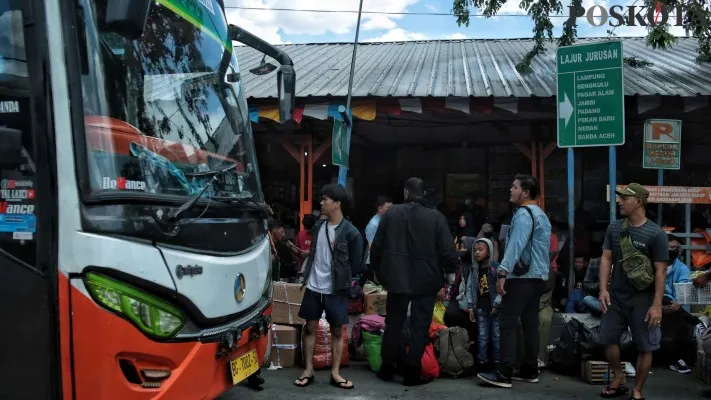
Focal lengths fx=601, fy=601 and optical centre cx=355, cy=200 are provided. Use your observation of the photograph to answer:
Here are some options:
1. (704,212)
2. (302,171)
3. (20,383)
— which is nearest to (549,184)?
(704,212)

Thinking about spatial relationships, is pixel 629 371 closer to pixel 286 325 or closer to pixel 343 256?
pixel 343 256

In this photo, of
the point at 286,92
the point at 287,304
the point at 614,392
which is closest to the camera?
the point at 286,92

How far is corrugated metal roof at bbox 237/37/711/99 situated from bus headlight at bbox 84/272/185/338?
5421 millimetres

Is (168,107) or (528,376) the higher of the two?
(168,107)

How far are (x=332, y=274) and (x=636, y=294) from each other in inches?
101

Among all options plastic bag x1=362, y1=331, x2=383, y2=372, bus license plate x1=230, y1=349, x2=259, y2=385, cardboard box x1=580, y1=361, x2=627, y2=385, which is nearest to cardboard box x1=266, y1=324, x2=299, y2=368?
plastic bag x1=362, y1=331, x2=383, y2=372

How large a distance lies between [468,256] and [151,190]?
148 inches

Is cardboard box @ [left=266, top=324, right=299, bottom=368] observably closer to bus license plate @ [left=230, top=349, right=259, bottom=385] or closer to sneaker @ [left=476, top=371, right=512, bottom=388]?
sneaker @ [left=476, top=371, right=512, bottom=388]

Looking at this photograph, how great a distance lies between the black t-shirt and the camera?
485 cm

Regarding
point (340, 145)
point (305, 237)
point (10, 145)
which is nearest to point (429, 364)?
point (340, 145)

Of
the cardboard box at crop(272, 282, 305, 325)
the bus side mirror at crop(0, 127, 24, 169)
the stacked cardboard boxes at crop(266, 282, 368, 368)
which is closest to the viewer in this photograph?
the bus side mirror at crop(0, 127, 24, 169)

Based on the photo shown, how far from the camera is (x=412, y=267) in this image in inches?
214

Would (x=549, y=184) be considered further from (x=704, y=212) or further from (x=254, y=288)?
(x=254, y=288)

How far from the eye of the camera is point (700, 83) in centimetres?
836
